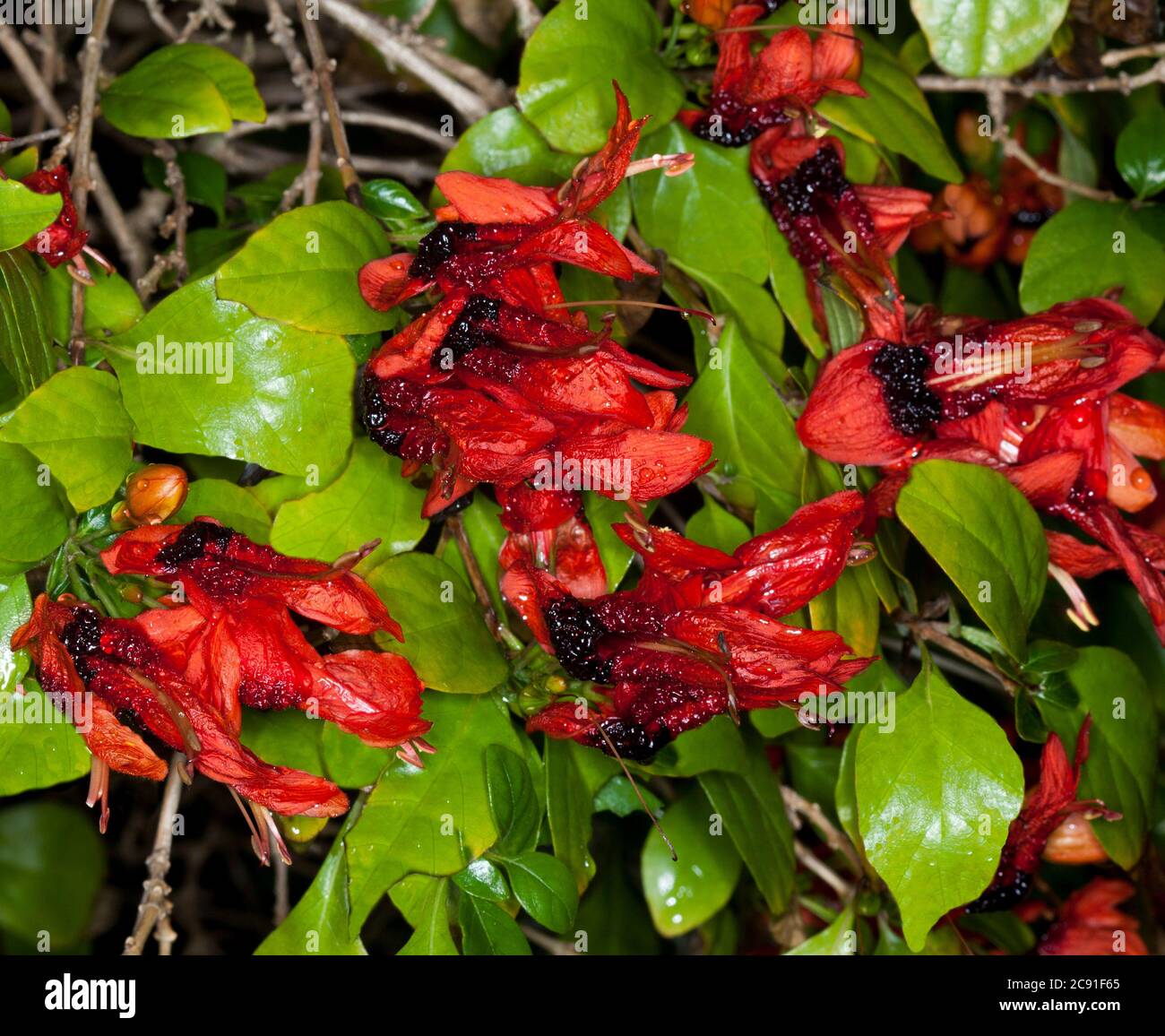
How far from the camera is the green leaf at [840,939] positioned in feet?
3.39

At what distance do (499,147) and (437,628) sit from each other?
368mm

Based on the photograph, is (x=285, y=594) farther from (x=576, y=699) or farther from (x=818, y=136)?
(x=818, y=136)

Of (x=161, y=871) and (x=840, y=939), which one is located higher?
(x=161, y=871)

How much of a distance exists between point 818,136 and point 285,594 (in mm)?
544

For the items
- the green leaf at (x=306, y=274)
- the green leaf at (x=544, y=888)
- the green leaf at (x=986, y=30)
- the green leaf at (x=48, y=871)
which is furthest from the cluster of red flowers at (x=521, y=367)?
the green leaf at (x=48, y=871)

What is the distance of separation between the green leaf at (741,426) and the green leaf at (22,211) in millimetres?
457

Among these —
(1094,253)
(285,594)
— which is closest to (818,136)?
(1094,253)

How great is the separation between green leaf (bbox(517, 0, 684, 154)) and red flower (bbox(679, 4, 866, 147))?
57 mm

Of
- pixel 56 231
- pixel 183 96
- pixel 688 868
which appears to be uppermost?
pixel 183 96

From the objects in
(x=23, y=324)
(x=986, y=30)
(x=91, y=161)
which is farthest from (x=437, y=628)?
(x=986, y=30)

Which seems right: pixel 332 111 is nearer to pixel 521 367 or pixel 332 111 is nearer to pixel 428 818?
pixel 521 367

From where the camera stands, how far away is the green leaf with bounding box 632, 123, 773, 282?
95 cm

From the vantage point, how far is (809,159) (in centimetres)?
92

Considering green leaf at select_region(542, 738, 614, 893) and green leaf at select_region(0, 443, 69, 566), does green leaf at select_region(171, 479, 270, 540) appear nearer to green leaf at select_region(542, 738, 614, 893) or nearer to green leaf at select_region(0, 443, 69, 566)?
green leaf at select_region(0, 443, 69, 566)
